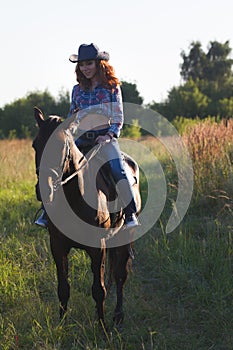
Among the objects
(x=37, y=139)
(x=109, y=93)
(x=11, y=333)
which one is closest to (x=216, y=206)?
(x=109, y=93)

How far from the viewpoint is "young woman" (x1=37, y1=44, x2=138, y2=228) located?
15.6ft

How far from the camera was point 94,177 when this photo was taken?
457 cm

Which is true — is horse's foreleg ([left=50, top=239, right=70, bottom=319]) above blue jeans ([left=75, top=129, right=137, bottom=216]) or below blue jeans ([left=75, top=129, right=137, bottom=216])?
below

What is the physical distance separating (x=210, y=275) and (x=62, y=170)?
2.81 meters

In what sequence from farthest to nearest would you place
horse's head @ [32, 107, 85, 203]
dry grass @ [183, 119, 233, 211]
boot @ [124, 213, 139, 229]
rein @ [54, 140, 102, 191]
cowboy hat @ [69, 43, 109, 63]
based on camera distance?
dry grass @ [183, 119, 233, 211] < boot @ [124, 213, 139, 229] < cowboy hat @ [69, 43, 109, 63] < rein @ [54, 140, 102, 191] < horse's head @ [32, 107, 85, 203]

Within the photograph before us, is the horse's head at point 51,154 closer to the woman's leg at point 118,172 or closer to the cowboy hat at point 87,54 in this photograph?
the woman's leg at point 118,172

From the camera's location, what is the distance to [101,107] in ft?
15.8

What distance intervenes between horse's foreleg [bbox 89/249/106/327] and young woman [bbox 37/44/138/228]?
635mm

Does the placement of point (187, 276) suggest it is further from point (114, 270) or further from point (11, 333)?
point (11, 333)

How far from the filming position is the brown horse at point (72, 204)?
11.9 ft

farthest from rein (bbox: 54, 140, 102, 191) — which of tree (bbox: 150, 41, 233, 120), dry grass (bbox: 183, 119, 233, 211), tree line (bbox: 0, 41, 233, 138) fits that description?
tree (bbox: 150, 41, 233, 120)

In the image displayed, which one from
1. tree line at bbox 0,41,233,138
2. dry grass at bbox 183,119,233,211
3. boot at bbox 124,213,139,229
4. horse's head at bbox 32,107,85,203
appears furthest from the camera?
tree line at bbox 0,41,233,138

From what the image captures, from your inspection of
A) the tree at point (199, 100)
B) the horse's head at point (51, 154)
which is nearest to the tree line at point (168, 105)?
the tree at point (199, 100)

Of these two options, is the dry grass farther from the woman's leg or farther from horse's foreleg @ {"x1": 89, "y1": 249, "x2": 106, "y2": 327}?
horse's foreleg @ {"x1": 89, "y1": 249, "x2": 106, "y2": 327}
